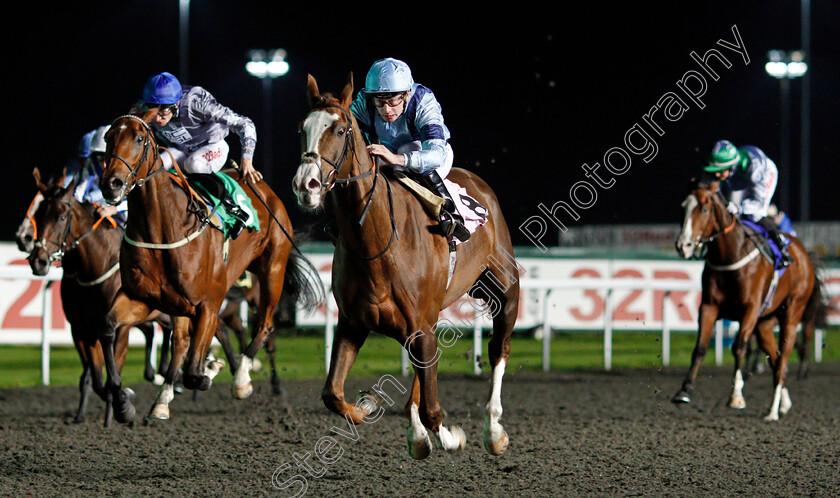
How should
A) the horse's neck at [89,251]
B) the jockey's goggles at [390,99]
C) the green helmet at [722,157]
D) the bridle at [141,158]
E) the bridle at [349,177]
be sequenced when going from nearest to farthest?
the bridle at [349,177] < the jockey's goggles at [390,99] < the bridle at [141,158] < the horse's neck at [89,251] < the green helmet at [722,157]

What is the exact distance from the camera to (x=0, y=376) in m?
9.27

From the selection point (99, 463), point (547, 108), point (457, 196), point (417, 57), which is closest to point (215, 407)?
point (99, 463)

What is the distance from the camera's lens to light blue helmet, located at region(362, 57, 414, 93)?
384 centimetres

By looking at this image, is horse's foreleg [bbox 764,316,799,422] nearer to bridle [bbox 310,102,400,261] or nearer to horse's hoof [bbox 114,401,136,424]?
bridle [bbox 310,102,400,261]

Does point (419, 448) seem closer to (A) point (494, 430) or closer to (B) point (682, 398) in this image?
(A) point (494, 430)

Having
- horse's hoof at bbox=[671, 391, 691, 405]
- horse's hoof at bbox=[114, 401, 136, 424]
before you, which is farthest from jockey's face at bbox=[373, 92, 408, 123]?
horse's hoof at bbox=[671, 391, 691, 405]

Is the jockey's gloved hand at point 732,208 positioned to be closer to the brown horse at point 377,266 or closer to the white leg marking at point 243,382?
the brown horse at point 377,266

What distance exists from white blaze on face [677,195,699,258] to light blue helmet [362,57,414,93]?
3.63 metres

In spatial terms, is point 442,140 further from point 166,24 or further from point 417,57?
point 166,24

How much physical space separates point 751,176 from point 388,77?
4.65 metres

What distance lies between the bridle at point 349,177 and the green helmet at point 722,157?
14.4 ft

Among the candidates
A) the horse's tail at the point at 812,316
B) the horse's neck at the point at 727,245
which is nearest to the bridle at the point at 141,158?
the horse's neck at the point at 727,245

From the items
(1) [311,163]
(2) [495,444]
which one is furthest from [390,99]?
(2) [495,444]

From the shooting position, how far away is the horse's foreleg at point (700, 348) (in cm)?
647
